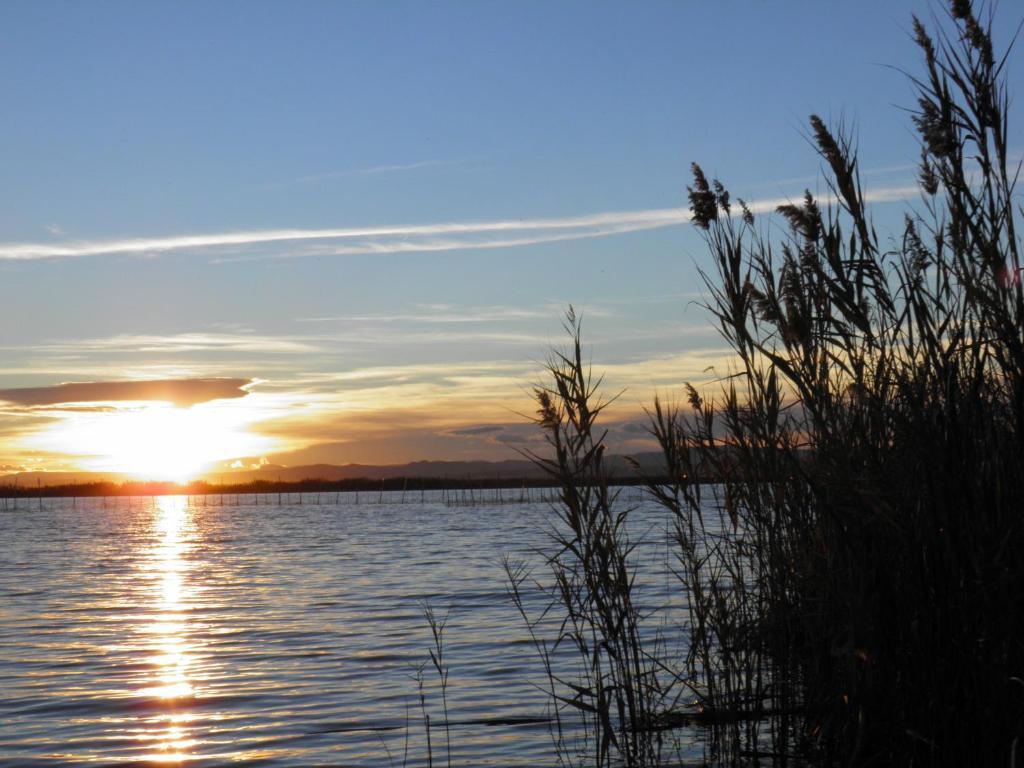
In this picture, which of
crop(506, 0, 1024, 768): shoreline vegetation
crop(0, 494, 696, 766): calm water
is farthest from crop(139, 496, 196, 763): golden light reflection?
crop(506, 0, 1024, 768): shoreline vegetation

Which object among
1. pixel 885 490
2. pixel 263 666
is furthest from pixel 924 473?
pixel 263 666

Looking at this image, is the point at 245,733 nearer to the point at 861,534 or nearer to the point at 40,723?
the point at 40,723

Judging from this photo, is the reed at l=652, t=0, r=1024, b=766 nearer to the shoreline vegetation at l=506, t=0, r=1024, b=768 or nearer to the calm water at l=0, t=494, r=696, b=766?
the shoreline vegetation at l=506, t=0, r=1024, b=768

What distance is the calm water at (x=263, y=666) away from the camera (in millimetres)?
7875

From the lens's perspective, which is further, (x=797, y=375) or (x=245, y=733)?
(x=245, y=733)

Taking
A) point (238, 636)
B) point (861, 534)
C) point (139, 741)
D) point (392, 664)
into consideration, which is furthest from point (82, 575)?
point (861, 534)

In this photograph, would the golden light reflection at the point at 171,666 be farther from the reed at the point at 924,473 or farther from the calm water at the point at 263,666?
the reed at the point at 924,473

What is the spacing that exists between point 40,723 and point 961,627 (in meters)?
7.60

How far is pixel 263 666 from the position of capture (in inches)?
447

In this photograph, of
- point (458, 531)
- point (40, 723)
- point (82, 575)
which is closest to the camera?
point (40, 723)

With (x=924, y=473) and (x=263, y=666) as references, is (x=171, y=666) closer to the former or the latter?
(x=263, y=666)

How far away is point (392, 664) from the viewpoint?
1110 cm

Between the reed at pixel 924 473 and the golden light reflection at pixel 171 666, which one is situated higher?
the reed at pixel 924 473

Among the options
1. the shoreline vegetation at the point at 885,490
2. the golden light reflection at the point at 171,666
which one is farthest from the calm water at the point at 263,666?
the shoreline vegetation at the point at 885,490
